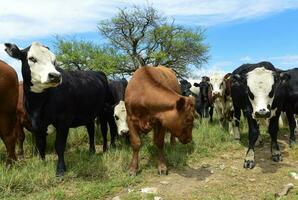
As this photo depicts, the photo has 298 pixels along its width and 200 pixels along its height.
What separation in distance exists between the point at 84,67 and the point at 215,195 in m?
36.9

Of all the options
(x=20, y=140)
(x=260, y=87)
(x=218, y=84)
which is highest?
(x=260, y=87)

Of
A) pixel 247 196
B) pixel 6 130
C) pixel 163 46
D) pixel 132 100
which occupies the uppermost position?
pixel 163 46

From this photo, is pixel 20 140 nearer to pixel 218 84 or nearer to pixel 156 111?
pixel 156 111

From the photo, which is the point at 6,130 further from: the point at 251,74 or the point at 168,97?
the point at 251,74

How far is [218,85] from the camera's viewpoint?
1198 centimetres

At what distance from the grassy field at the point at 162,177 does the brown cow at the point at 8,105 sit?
1.46 feet

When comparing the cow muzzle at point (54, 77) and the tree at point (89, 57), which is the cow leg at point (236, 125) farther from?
the tree at point (89, 57)

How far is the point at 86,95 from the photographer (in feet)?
27.1

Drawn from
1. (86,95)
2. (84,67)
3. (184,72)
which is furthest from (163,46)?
(86,95)

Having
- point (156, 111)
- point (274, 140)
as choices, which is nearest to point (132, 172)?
point (156, 111)

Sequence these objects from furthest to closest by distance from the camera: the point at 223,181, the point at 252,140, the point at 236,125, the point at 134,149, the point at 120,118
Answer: the point at 236,125 < the point at 120,118 < the point at 252,140 < the point at 134,149 < the point at 223,181

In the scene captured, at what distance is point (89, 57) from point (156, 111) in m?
36.2

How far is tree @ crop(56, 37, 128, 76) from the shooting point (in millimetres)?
39719

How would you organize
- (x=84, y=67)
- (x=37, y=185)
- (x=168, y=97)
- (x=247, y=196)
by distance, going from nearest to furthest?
(x=247, y=196), (x=37, y=185), (x=168, y=97), (x=84, y=67)
